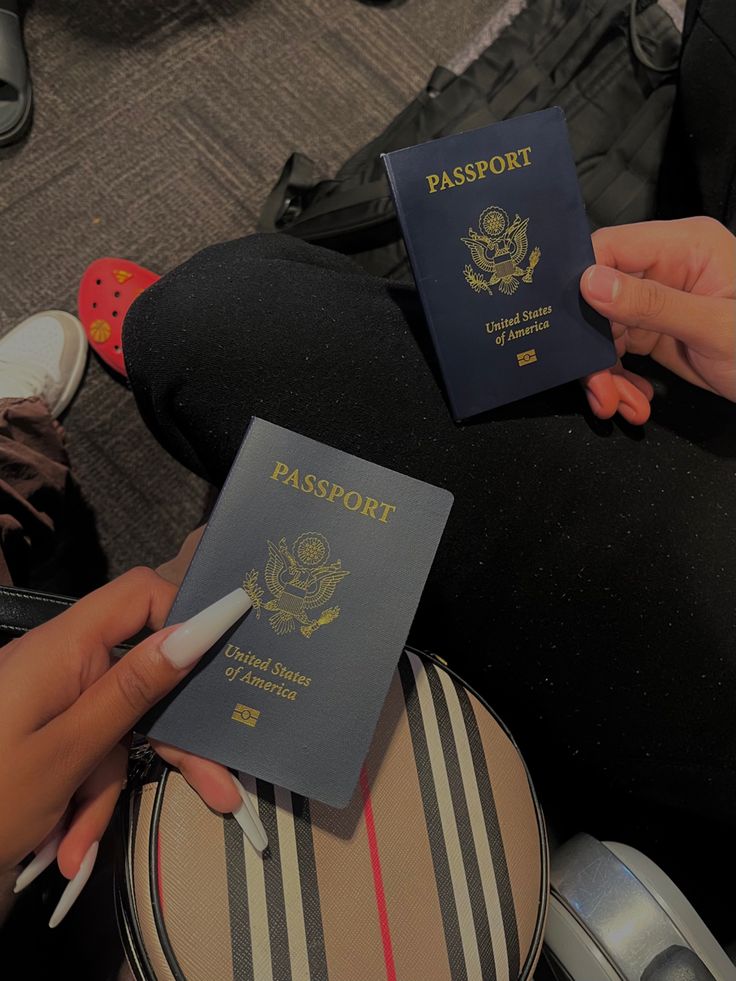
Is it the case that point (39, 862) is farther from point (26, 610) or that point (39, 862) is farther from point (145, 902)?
point (26, 610)

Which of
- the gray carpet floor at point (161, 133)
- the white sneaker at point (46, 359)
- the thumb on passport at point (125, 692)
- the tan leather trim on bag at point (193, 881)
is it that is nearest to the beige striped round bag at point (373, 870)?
the tan leather trim on bag at point (193, 881)

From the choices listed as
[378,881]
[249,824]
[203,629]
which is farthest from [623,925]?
[203,629]

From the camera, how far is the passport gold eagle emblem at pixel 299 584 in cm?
55

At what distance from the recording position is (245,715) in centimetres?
54

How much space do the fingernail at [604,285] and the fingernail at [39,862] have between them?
65 cm

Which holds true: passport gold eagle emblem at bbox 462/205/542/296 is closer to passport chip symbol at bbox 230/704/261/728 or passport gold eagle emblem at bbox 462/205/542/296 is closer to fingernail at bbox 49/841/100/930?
passport chip symbol at bbox 230/704/261/728

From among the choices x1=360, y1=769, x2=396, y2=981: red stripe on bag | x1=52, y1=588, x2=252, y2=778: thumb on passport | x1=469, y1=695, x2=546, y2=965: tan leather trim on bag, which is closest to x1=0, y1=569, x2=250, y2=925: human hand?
x1=52, y1=588, x2=252, y2=778: thumb on passport

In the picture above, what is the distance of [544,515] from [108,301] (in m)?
0.75

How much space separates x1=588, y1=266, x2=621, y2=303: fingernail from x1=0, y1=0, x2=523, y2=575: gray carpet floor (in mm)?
663

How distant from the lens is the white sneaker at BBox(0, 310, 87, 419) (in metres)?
1.00

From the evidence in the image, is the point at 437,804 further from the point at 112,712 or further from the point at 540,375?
the point at 540,375

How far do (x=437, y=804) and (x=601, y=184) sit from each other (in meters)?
0.82

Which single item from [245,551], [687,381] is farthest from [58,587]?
[687,381]

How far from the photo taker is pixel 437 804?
0.60 metres
